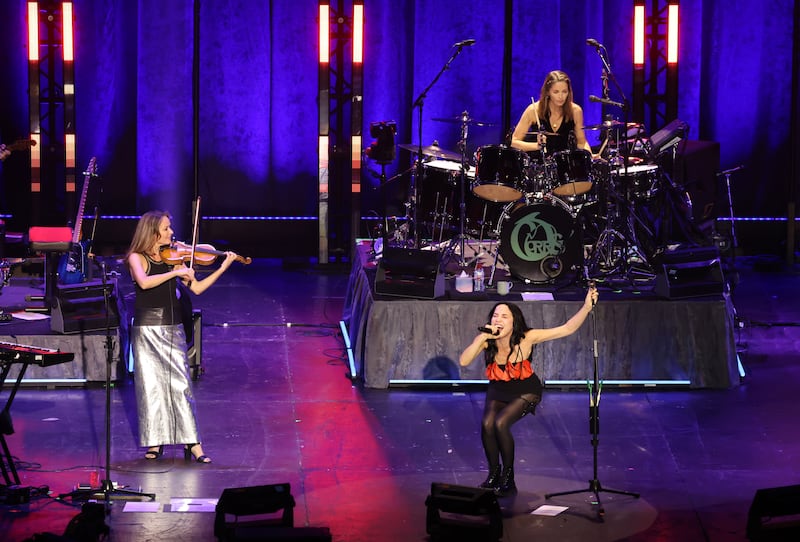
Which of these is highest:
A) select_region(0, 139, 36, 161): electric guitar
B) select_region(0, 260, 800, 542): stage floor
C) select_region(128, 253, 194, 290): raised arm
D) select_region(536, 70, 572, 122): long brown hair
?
select_region(536, 70, 572, 122): long brown hair

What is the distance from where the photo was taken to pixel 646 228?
1294cm

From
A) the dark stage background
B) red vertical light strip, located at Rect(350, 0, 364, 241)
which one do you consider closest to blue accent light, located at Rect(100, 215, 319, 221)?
the dark stage background

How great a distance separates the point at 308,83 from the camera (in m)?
17.0

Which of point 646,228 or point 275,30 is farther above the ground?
point 275,30

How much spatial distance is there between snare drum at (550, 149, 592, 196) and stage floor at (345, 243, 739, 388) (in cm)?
118

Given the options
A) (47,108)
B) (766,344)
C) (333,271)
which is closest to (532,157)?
(766,344)

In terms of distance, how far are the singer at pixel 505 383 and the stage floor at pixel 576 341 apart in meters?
2.50

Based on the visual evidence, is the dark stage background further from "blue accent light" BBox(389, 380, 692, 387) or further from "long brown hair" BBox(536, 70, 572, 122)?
"blue accent light" BBox(389, 380, 692, 387)

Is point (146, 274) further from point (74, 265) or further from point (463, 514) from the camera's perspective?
point (74, 265)

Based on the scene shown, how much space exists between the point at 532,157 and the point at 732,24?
6665 millimetres

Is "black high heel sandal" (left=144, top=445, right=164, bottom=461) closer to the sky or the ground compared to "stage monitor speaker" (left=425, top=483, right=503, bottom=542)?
closer to the ground

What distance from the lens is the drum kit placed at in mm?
10984

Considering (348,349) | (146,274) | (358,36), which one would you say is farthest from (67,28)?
(146,274)

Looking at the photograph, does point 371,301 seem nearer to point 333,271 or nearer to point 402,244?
point 402,244
